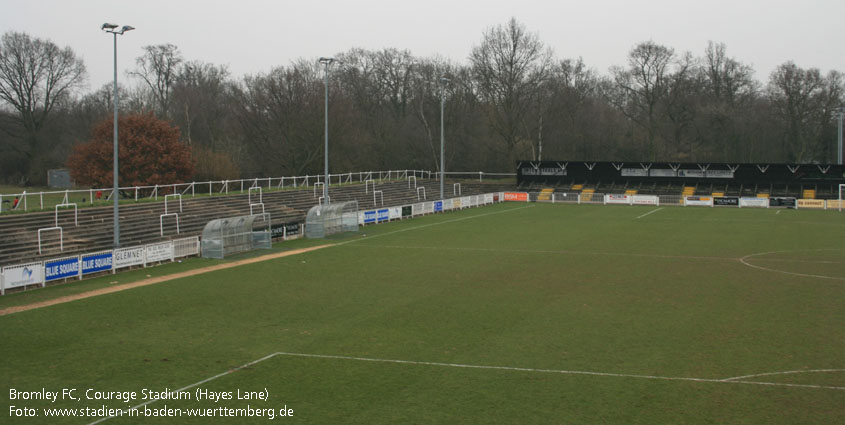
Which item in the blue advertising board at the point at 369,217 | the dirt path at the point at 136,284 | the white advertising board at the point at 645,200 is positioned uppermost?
the white advertising board at the point at 645,200

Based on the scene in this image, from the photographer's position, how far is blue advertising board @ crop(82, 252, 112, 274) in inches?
1006

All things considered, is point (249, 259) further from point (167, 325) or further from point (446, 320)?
point (446, 320)

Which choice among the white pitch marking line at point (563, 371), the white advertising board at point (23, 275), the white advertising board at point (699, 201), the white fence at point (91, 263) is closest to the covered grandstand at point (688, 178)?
the white advertising board at point (699, 201)

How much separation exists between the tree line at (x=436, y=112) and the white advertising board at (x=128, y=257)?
38.3m

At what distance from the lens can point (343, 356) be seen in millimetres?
14875

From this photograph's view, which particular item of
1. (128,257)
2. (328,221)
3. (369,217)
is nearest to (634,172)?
(369,217)

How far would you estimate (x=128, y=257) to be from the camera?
27.5m

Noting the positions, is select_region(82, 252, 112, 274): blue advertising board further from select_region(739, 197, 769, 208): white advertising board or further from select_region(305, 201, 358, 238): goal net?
select_region(739, 197, 769, 208): white advertising board

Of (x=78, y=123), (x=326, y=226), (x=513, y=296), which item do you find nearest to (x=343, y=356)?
(x=513, y=296)

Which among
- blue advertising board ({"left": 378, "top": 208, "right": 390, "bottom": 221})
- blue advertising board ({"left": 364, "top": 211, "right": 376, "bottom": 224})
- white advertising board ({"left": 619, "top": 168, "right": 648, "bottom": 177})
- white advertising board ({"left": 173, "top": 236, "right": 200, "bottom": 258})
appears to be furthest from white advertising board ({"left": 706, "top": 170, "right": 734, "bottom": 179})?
white advertising board ({"left": 173, "top": 236, "right": 200, "bottom": 258})

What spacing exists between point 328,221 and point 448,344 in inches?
971

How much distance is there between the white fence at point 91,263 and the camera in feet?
74.8

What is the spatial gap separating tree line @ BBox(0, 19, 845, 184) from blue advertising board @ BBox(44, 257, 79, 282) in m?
41.1

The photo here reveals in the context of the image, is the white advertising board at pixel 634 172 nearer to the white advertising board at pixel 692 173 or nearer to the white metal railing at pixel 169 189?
the white advertising board at pixel 692 173
